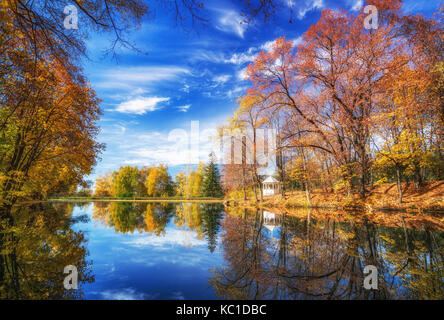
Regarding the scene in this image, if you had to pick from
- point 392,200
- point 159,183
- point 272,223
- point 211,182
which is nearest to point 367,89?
point 392,200

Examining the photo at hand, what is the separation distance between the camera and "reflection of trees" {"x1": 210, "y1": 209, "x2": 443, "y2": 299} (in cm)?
224

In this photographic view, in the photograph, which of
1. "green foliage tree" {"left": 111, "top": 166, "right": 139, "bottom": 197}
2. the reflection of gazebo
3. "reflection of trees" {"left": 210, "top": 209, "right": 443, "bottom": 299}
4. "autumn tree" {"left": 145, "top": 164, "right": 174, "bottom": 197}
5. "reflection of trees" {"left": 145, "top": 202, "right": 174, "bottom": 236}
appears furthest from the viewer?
"autumn tree" {"left": 145, "top": 164, "right": 174, "bottom": 197}

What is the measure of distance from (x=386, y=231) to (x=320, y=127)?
881 centimetres

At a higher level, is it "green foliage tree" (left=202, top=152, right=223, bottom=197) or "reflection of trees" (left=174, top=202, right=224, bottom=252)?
"green foliage tree" (left=202, top=152, right=223, bottom=197)

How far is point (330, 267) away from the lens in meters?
2.96

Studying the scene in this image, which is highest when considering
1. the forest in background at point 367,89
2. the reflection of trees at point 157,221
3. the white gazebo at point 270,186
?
the forest in background at point 367,89

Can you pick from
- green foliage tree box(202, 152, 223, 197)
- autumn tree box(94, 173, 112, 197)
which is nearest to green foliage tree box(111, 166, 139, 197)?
autumn tree box(94, 173, 112, 197)

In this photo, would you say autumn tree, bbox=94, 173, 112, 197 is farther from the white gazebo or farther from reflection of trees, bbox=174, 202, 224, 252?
reflection of trees, bbox=174, 202, 224, 252

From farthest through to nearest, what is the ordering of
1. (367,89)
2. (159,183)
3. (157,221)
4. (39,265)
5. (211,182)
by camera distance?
(159,183) → (211,182) → (367,89) → (157,221) → (39,265)

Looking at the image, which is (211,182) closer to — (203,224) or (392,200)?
(392,200)

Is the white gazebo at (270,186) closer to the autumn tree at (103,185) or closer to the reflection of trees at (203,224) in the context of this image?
A: the reflection of trees at (203,224)

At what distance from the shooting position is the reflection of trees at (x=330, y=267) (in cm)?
224

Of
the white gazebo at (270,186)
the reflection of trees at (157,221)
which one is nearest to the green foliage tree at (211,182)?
the white gazebo at (270,186)

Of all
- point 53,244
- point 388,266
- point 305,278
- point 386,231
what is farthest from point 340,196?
point 53,244
